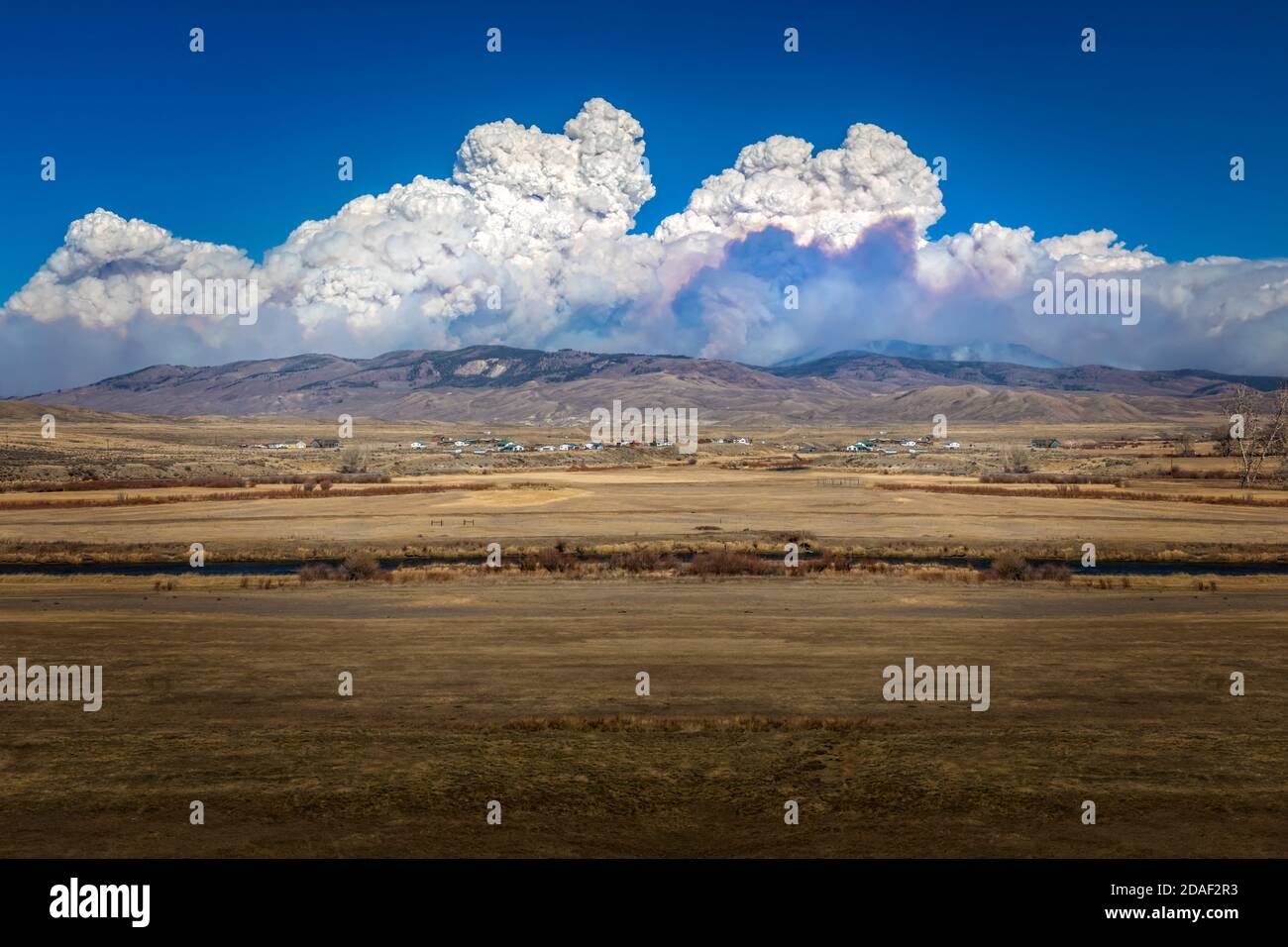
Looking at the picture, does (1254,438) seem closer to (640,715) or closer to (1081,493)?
(1081,493)

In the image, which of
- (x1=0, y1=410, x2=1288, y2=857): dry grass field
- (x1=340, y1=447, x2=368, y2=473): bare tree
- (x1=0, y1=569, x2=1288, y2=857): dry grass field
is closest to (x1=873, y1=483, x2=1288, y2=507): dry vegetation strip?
(x1=0, y1=410, x2=1288, y2=857): dry grass field

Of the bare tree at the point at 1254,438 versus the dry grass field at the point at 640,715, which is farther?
the bare tree at the point at 1254,438

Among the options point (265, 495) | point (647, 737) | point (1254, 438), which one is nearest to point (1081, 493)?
point (1254, 438)

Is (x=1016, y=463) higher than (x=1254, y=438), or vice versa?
(x=1254, y=438)

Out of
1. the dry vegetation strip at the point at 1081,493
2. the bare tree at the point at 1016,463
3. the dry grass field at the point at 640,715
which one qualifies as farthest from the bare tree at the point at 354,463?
the bare tree at the point at 1016,463

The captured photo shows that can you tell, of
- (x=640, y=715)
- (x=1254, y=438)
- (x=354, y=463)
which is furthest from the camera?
(x=354, y=463)

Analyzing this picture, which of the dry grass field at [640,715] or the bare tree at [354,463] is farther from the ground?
the bare tree at [354,463]

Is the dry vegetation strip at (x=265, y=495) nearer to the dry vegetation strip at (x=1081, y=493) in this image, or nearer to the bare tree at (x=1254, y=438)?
the dry vegetation strip at (x=1081, y=493)

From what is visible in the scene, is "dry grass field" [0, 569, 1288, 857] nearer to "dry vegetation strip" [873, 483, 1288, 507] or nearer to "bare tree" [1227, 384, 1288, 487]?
"dry vegetation strip" [873, 483, 1288, 507]
